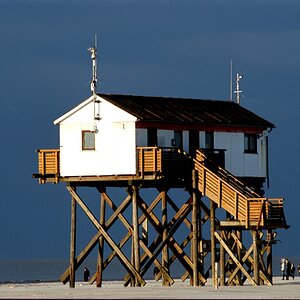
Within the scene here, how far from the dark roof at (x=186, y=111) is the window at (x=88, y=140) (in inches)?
85.0

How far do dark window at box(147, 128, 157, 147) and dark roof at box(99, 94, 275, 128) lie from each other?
66 cm

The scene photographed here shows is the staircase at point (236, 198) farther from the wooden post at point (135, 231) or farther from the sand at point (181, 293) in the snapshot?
the sand at point (181, 293)

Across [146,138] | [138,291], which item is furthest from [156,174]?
[138,291]

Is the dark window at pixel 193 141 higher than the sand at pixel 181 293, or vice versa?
the dark window at pixel 193 141

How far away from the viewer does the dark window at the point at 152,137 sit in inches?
3620

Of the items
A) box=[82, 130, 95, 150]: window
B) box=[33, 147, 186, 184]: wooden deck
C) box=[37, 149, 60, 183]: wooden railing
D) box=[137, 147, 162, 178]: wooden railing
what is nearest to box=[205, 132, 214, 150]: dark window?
box=[33, 147, 186, 184]: wooden deck

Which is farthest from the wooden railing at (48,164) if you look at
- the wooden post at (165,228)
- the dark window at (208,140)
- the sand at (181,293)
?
the sand at (181,293)

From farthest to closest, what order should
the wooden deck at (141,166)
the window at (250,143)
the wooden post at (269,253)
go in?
the window at (250,143)
the wooden post at (269,253)
the wooden deck at (141,166)

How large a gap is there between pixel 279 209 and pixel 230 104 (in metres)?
14.2

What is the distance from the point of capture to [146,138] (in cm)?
9188

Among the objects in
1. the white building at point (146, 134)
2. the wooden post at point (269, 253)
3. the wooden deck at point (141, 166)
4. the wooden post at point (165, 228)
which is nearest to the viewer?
the wooden deck at point (141, 166)

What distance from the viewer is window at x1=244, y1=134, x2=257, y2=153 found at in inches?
3856

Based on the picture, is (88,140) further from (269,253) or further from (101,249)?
(269,253)

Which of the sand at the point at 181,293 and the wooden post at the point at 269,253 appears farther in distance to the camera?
the wooden post at the point at 269,253
